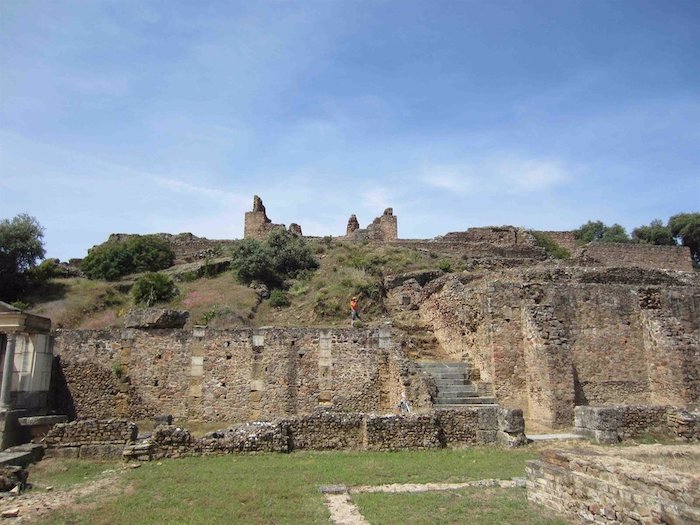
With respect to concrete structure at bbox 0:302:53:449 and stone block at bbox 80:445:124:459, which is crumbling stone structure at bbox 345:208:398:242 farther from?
stone block at bbox 80:445:124:459

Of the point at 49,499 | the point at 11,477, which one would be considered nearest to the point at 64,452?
the point at 11,477

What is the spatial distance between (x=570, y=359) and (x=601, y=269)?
6.81 meters

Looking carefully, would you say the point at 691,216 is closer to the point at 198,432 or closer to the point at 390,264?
Result: the point at 390,264

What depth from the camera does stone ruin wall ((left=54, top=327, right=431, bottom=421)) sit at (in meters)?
17.6

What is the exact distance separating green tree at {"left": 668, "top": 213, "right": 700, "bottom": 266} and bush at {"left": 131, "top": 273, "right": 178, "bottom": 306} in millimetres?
48924

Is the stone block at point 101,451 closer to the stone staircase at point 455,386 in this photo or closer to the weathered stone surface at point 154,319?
the weathered stone surface at point 154,319

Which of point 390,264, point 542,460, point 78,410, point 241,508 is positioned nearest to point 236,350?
point 78,410

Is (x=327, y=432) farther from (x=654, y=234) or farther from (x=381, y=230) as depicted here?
(x=654, y=234)

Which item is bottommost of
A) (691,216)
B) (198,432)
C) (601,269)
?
(198,432)

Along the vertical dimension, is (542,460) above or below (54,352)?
below

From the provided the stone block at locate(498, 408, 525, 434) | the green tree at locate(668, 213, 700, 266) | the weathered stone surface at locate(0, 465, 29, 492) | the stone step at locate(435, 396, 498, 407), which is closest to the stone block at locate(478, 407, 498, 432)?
the stone block at locate(498, 408, 525, 434)

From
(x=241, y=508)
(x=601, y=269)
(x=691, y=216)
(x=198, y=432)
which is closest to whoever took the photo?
(x=241, y=508)

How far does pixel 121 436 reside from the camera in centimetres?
1247

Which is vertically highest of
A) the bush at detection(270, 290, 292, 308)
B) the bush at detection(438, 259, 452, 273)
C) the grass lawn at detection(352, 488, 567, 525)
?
the bush at detection(438, 259, 452, 273)
